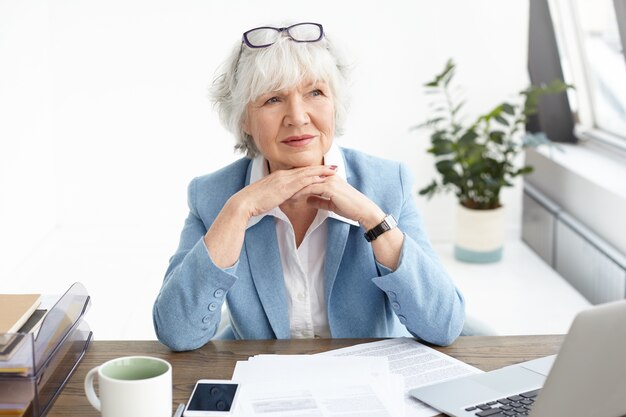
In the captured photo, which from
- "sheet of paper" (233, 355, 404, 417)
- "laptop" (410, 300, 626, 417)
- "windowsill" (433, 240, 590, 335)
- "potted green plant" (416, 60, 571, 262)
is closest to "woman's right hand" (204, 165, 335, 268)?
"sheet of paper" (233, 355, 404, 417)

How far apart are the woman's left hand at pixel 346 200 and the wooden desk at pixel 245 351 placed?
0.26 meters

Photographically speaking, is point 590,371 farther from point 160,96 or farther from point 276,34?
point 160,96

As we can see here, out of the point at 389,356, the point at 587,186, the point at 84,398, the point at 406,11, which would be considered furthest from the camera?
the point at 406,11

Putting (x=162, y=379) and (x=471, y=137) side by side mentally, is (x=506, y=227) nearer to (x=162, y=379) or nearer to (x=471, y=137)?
(x=471, y=137)

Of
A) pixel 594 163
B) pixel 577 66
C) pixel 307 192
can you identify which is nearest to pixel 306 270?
pixel 307 192

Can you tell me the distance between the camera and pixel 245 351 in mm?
1578

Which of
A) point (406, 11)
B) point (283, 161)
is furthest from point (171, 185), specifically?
point (283, 161)

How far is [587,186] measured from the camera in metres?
3.80

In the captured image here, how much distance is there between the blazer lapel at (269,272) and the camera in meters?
1.81

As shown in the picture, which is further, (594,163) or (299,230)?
(594,163)

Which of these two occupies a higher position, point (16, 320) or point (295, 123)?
point (295, 123)

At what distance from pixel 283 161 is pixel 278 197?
131 mm

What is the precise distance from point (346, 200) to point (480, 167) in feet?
8.05

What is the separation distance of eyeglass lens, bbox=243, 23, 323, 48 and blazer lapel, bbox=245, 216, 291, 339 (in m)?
0.39
